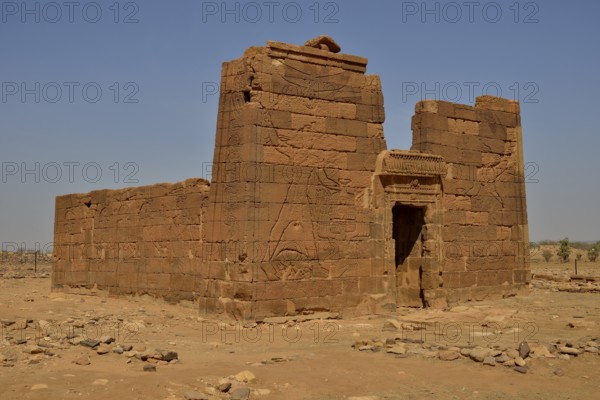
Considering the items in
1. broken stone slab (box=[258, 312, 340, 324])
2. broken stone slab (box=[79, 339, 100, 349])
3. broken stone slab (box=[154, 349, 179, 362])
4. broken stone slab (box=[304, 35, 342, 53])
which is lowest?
broken stone slab (box=[154, 349, 179, 362])

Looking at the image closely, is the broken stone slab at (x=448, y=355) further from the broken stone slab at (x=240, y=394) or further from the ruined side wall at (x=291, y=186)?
the ruined side wall at (x=291, y=186)

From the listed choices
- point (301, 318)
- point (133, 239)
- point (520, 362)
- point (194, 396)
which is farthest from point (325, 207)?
point (194, 396)

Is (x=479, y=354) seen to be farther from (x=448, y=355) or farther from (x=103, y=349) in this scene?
(x=103, y=349)

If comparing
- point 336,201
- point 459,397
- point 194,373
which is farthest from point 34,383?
point 336,201

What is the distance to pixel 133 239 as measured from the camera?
594 inches

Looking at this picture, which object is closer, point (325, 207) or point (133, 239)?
point (325, 207)

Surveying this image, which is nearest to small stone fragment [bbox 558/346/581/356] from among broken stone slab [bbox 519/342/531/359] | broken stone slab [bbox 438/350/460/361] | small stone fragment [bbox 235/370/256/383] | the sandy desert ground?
the sandy desert ground

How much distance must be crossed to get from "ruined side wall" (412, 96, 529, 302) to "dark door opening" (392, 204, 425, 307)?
1.86 ft

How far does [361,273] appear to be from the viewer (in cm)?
1230

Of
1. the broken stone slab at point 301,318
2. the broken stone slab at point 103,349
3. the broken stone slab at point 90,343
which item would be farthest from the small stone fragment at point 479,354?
the broken stone slab at point 90,343

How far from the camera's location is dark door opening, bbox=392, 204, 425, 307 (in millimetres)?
13875

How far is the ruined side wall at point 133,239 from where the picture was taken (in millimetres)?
13117

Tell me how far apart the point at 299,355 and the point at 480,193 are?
7889 millimetres

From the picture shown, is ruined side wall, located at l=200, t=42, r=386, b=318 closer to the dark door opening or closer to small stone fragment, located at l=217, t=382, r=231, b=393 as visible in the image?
the dark door opening
